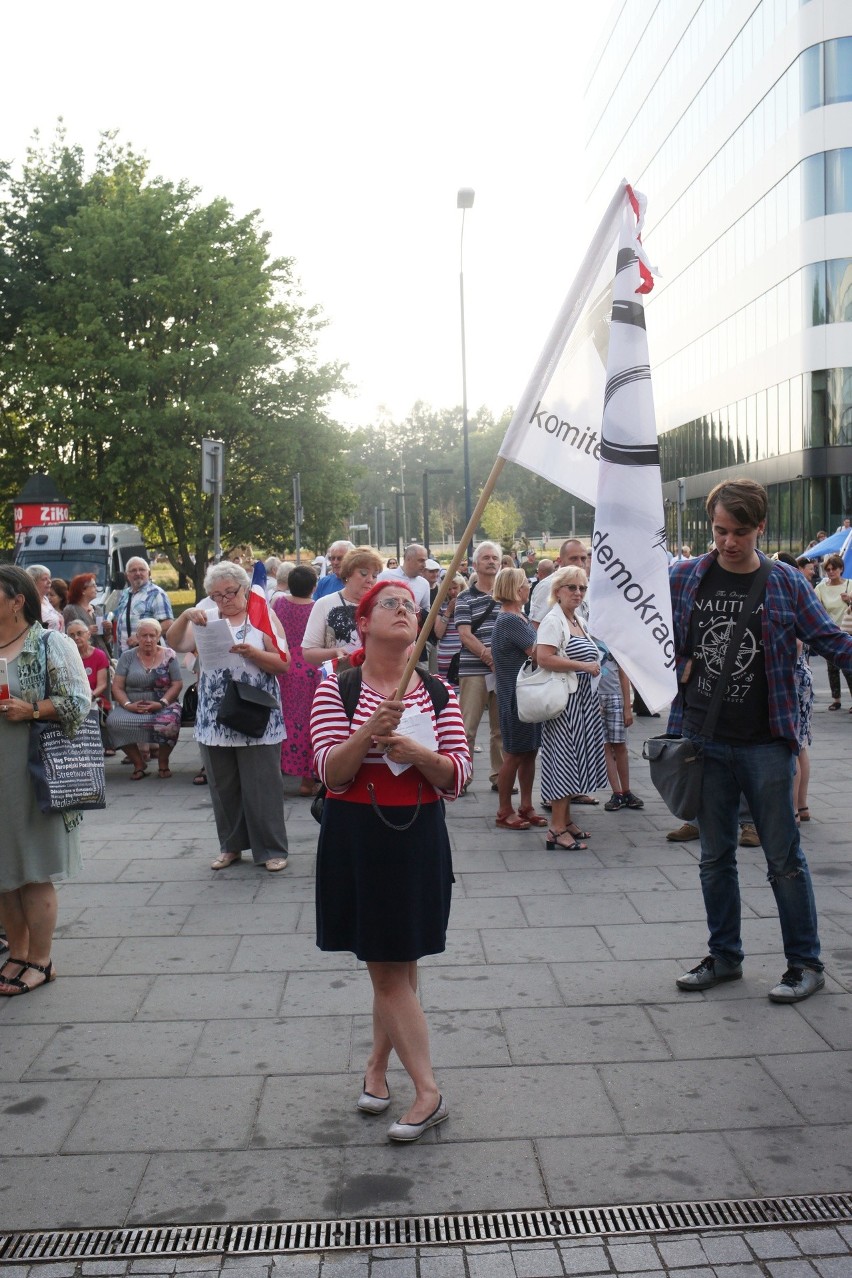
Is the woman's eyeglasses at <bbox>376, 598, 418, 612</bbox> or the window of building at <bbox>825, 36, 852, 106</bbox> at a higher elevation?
the window of building at <bbox>825, 36, 852, 106</bbox>

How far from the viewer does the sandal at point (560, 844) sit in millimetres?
7961

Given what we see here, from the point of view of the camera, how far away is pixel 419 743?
3.90 m

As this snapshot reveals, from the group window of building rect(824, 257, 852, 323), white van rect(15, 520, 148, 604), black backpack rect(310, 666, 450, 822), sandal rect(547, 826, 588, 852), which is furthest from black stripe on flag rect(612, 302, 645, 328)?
window of building rect(824, 257, 852, 323)

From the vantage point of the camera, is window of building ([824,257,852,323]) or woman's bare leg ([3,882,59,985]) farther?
window of building ([824,257,852,323])

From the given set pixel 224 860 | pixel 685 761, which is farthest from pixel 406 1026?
pixel 224 860

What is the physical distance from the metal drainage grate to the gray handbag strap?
6.38 ft

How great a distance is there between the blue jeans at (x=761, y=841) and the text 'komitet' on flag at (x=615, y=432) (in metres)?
0.70

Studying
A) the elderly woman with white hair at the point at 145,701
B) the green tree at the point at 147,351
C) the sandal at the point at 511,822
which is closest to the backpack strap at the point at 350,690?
the sandal at the point at 511,822

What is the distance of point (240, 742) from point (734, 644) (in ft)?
11.4

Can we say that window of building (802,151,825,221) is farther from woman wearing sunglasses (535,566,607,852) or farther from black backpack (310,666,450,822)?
black backpack (310,666,450,822)

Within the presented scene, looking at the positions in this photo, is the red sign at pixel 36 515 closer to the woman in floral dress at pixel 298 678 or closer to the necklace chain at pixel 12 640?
the woman in floral dress at pixel 298 678

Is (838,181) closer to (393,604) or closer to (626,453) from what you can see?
(626,453)

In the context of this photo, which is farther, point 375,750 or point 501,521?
point 501,521

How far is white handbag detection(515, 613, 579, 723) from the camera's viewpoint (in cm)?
799
